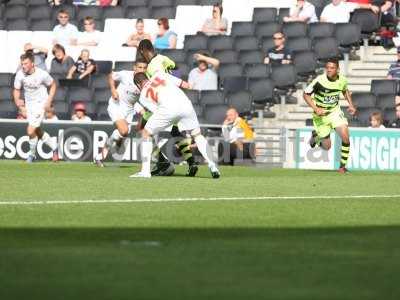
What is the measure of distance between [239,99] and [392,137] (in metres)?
4.18

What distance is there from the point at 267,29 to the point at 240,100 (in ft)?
8.08

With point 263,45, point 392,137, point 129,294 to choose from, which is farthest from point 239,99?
point 129,294

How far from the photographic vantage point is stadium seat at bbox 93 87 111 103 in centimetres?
2989

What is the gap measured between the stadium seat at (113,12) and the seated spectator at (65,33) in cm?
120

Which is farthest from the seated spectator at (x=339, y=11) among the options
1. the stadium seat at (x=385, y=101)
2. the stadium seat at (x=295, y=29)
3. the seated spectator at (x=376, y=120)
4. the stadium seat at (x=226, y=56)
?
the seated spectator at (x=376, y=120)

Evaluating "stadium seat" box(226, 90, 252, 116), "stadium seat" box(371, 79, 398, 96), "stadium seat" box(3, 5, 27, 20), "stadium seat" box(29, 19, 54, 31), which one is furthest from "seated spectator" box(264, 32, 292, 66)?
"stadium seat" box(3, 5, 27, 20)

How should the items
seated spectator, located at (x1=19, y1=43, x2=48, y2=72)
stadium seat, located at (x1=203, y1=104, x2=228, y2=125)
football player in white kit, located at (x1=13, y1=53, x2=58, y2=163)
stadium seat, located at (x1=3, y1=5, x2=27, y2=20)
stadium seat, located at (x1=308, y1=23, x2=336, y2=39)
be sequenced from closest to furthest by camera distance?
football player in white kit, located at (x1=13, y1=53, x2=58, y2=163) → stadium seat, located at (x1=203, y1=104, x2=228, y2=125) → stadium seat, located at (x1=308, y1=23, x2=336, y2=39) → seated spectator, located at (x1=19, y1=43, x2=48, y2=72) → stadium seat, located at (x1=3, y1=5, x2=27, y2=20)

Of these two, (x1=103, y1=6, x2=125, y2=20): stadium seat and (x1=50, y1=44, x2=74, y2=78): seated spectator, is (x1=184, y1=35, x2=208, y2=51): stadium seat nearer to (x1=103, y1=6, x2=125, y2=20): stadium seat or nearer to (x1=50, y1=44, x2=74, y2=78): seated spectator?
(x1=50, y1=44, x2=74, y2=78): seated spectator

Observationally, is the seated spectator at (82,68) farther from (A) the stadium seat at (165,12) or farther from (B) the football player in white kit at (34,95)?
(B) the football player in white kit at (34,95)

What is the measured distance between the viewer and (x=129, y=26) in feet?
105

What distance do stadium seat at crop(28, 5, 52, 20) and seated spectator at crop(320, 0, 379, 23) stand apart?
292 inches

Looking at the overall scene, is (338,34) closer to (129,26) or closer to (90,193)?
(129,26)

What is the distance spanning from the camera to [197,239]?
1142 cm

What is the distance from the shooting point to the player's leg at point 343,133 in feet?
77.7
